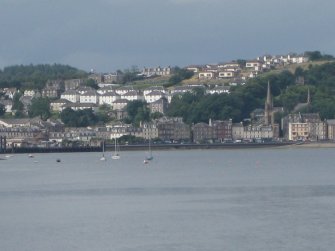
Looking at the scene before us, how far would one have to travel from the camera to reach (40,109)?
552 ft

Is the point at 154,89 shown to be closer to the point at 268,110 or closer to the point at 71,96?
the point at 71,96

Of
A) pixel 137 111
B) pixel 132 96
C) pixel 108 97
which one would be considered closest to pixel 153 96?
pixel 132 96

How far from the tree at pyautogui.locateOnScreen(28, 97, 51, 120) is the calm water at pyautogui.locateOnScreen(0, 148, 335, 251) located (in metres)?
96.4

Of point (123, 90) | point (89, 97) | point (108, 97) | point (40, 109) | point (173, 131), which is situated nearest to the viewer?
point (173, 131)

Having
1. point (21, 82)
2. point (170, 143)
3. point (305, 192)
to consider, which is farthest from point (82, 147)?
point (305, 192)

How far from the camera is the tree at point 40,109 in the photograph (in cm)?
16700

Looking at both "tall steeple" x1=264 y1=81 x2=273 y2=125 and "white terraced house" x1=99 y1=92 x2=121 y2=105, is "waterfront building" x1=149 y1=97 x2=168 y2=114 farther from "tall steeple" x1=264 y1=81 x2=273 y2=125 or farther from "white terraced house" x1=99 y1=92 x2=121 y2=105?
"tall steeple" x1=264 y1=81 x2=273 y2=125

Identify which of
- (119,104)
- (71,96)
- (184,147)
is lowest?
(184,147)

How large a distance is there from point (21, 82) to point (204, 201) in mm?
146842

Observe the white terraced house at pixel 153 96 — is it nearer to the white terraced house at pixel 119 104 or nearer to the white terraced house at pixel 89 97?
the white terraced house at pixel 119 104

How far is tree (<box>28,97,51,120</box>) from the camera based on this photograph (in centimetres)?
16700

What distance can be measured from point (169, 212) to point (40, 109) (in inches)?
4845

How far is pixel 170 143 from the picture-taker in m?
142

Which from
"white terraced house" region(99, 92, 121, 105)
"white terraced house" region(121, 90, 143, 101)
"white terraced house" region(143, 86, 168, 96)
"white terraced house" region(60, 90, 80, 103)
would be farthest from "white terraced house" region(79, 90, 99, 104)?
"white terraced house" region(143, 86, 168, 96)
